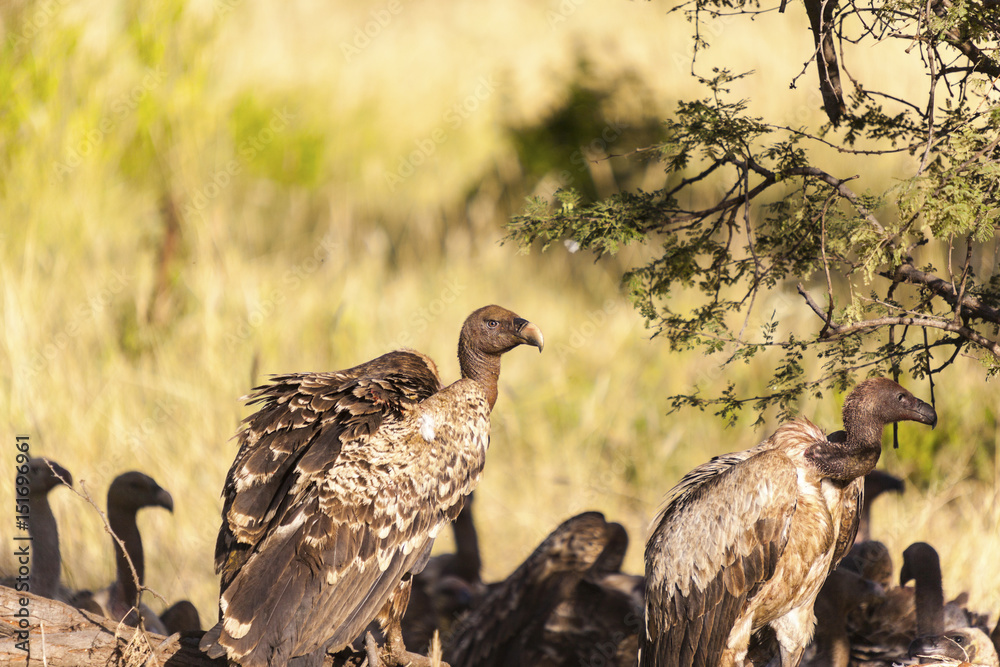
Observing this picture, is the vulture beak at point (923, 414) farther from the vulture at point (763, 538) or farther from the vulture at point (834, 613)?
the vulture at point (834, 613)

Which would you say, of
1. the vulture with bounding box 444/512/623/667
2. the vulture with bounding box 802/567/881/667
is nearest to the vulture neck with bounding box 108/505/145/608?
the vulture with bounding box 444/512/623/667

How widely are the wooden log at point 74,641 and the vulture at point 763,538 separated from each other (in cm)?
226

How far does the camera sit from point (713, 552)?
4766mm

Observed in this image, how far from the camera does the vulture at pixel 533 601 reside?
6117mm

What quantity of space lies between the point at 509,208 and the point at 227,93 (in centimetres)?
414

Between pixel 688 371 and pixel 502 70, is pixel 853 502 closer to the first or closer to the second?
pixel 688 371

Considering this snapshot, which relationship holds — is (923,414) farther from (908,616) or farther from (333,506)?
(333,506)

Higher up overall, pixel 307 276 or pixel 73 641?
pixel 307 276

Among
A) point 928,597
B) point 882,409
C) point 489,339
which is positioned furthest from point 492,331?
point 928,597

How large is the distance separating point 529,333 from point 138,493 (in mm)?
2860

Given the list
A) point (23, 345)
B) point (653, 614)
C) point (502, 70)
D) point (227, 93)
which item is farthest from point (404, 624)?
point (502, 70)

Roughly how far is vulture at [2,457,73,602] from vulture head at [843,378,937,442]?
4.60 m

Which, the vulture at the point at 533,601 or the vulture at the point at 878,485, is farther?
the vulture at the point at 878,485

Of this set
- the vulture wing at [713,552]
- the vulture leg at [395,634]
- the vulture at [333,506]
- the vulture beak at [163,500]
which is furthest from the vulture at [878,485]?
the vulture beak at [163,500]
